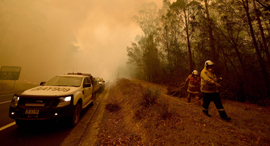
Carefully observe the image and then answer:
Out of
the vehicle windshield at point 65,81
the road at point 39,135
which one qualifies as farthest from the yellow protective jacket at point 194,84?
the vehicle windshield at point 65,81

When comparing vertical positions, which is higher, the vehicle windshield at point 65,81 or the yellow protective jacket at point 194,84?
the vehicle windshield at point 65,81

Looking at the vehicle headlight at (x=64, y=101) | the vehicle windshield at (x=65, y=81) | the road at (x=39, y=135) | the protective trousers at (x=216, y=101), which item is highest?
the vehicle windshield at (x=65, y=81)

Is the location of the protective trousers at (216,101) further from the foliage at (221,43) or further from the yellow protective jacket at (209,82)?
the foliage at (221,43)

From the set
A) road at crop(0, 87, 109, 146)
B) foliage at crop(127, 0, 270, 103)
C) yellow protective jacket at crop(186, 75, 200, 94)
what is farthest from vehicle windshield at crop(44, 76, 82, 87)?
foliage at crop(127, 0, 270, 103)

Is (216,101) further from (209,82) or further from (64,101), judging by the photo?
(64,101)

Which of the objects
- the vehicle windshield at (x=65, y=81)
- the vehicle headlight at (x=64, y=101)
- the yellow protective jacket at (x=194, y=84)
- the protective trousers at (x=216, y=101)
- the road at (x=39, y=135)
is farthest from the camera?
the yellow protective jacket at (x=194, y=84)

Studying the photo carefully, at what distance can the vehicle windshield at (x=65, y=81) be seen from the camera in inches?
185

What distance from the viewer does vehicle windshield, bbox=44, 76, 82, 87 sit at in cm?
471

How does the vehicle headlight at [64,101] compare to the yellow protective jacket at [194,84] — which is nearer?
the vehicle headlight at [64,101]

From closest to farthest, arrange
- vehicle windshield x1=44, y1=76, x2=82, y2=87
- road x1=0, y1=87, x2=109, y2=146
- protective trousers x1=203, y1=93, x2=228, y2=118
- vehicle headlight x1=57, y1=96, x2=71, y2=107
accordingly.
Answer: road x1=0, y1=87, x2=109, y2=146 < vehicle headlight x1=57, y1=96, x2=71, y2=107 < protective trousers x1=203, y1=93, x2=228, y2=118 < vehicle windshield x1=44, y1=76, x2=82, y2=87

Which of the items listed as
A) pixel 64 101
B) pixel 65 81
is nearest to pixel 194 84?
pixel 64 101

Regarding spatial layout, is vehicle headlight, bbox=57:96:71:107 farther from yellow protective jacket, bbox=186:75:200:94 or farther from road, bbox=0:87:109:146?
yellow protective jacket, bbox=186:75:200:94

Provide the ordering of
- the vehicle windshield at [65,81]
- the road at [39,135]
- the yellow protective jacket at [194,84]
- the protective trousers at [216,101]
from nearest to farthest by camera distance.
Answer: the road at [39,135]
the protective trousers at [216,101]
the vehicle windshield at [65,81]
the yellow protective jacket at [194,84]

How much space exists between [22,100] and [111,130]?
9.24 feet
